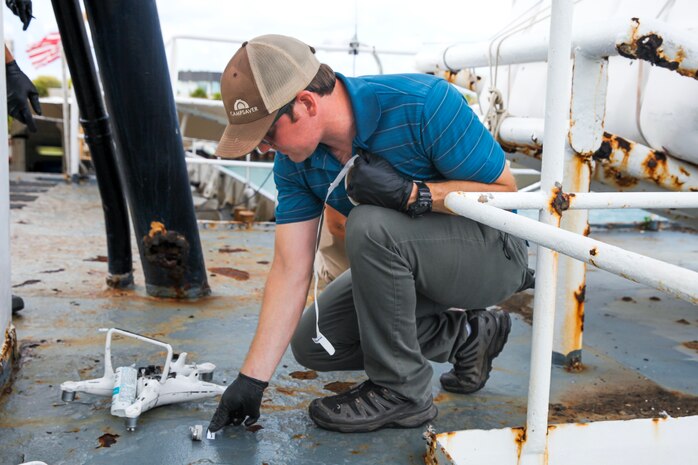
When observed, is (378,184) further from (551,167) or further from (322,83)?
(551,167)

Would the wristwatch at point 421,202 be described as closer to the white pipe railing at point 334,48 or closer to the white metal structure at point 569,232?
the white metal structure at point 569,232

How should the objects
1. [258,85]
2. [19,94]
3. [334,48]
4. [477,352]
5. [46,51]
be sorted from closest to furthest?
1. [258,85]
2. [477,352]
3. [19,94]
4. [334,48]
5. [46,51]

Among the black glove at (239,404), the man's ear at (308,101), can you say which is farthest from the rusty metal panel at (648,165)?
the black glove at (239,404)

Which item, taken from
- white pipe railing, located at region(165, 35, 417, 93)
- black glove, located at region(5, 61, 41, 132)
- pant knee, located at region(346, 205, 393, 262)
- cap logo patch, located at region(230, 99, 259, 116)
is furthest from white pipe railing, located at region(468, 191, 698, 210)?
white pipe railing, located at region(165, 35, 417, 93)

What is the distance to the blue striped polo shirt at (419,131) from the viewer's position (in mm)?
1812

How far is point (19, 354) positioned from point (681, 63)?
212 cm

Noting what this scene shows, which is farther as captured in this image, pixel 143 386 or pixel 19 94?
pixel 19 94

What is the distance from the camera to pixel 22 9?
8.66 feet

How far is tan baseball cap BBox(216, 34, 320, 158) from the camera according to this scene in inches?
65.5

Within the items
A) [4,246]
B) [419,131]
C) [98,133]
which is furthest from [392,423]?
[98,133]

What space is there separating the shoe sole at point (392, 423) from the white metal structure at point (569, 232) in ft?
0.79

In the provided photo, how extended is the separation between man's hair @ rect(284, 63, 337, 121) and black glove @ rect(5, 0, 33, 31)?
1469mm

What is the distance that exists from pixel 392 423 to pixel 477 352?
15.1 inches

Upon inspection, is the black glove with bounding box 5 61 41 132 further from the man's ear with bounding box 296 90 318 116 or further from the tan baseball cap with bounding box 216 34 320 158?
the man's ear with bounding box 296 90 318 116
